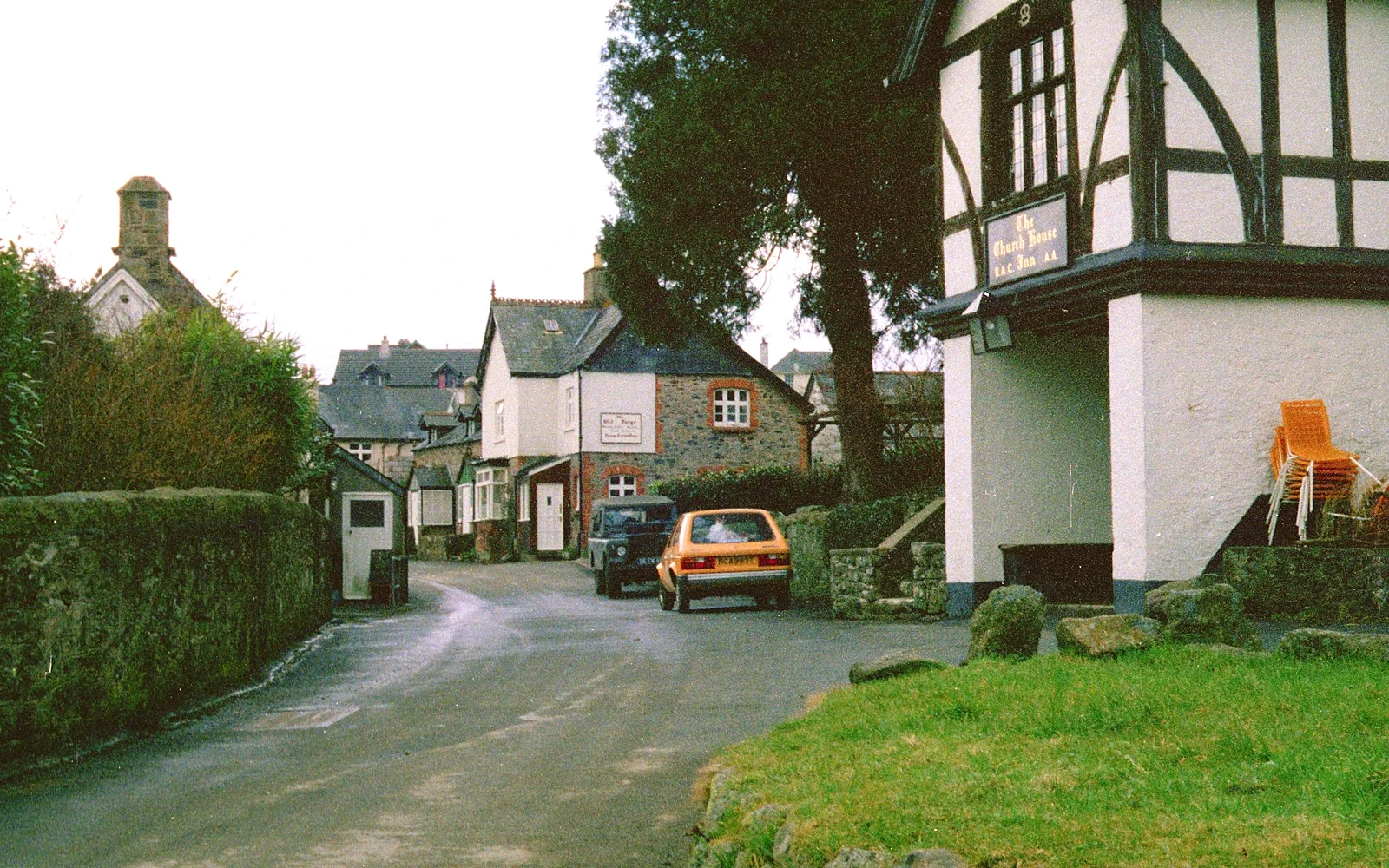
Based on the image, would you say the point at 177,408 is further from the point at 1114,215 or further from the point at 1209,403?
the point at 1209,403

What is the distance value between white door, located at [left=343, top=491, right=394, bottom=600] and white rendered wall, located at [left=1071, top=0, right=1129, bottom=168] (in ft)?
70.0

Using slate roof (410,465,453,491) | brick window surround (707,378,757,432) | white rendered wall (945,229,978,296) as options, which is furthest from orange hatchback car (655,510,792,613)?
slate roof (410,465,453,491)

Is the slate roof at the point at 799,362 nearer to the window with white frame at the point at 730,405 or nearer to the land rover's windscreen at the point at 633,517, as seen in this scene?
the window with white frame at the point at 730,405

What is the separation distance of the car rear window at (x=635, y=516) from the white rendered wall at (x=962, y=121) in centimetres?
1419

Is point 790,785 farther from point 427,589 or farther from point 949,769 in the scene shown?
point 427,589

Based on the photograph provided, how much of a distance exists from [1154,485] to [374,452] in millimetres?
74672

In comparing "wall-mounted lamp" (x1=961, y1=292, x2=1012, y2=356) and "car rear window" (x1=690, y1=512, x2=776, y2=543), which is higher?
"wall-mounted lamp" (x1=961, y1=292, x2=1012, y2=356)

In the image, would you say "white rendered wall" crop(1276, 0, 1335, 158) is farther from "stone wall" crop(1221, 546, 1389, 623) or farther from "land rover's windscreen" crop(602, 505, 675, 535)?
"land rover's windscreen" crop(602, 505, 675, 535)

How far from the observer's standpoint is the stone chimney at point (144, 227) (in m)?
41.8

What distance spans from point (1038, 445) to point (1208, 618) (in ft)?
28.3

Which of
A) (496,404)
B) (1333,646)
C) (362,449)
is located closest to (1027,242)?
(1333,646)

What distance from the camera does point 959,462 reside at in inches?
701

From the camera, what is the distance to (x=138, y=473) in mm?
14891

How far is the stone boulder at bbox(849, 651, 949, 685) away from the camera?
10117mm
